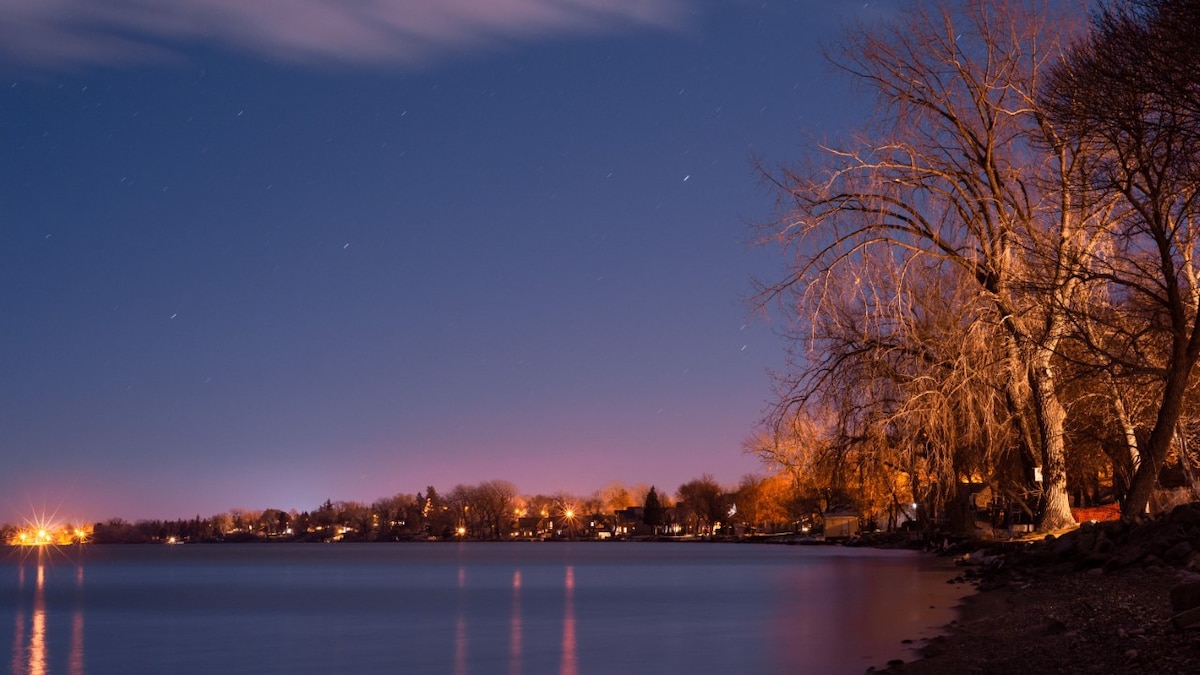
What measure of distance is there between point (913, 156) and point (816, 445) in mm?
7419

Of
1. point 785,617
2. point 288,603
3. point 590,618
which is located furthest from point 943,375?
point 288,603

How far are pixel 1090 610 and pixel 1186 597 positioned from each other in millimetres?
4759

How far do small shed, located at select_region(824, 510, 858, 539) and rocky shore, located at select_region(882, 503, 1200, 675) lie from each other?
110 m

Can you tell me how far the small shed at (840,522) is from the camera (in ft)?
442

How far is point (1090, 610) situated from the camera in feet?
51.0

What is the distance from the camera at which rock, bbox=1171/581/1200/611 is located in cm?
1087

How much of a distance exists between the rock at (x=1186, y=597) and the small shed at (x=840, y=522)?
4917 inches

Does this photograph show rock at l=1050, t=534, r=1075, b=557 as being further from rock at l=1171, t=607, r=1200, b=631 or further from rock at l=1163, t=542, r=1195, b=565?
rock at l=1171, t=607, r=1200, b=631

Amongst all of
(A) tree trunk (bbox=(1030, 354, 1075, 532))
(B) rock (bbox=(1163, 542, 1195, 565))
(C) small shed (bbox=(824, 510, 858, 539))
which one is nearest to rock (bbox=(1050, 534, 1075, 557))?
(A) tree trunk (bbox=(1030, 354, 1075, 532))

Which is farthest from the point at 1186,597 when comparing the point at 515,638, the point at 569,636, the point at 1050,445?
the point at 1050,445

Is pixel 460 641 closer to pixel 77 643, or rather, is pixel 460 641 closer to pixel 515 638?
pixel 515 638

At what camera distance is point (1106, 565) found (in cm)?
2047

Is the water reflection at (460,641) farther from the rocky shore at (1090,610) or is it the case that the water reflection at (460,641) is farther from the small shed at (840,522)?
the small shed at (840,522)

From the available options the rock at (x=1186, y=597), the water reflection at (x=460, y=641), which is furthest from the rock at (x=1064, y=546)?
the rock at (x=1186, y=597)
